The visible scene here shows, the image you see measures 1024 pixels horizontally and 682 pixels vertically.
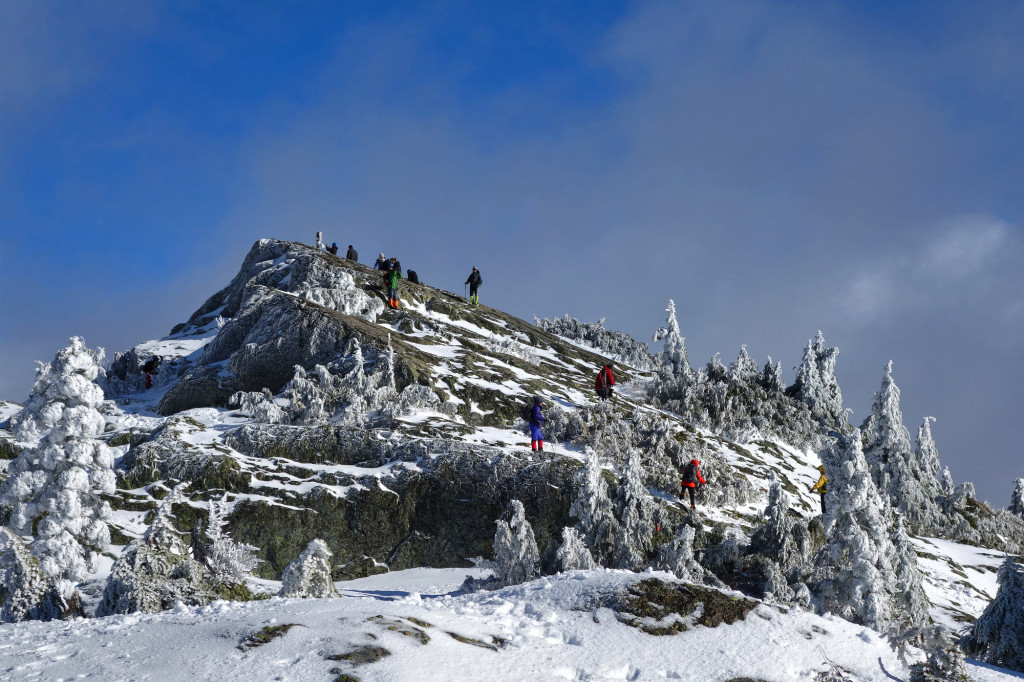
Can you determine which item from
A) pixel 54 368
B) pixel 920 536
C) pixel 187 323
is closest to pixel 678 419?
pixel 920 536

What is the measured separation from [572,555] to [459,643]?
8.26 m

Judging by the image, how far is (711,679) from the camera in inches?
394

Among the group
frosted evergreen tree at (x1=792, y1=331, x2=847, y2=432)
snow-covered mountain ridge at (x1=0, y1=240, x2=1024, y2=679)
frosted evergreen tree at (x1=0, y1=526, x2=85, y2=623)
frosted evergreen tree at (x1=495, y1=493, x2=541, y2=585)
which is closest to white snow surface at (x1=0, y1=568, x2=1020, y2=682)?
frosted evergreen tree at (x1=0, y1=526, x2=85, y2=623)

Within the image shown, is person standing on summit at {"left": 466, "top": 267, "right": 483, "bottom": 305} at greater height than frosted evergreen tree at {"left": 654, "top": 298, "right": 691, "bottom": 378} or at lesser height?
greater

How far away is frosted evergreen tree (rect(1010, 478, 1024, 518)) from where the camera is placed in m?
47.2

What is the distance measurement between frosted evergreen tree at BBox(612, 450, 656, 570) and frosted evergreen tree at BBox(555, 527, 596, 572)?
171 centimetres

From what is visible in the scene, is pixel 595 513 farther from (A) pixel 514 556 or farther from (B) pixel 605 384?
(B) pixel 605 384

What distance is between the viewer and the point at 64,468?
17.3 metres

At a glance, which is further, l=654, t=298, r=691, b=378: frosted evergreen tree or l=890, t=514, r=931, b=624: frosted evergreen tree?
l=654, t=298, r=691, b=378: frosted evergreen tree

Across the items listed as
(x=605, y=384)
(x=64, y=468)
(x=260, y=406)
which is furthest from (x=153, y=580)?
(x=605, y=384)

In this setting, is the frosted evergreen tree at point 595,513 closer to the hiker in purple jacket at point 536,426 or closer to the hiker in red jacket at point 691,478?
the hiker in purple jacket at point 536,426

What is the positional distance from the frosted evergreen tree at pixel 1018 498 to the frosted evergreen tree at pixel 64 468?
5158 centimetres

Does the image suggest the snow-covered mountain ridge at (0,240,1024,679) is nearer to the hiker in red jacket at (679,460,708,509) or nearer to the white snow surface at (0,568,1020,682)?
the hiker in red jacket at (679,460,708,509)

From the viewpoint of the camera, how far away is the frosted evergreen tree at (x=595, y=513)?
19.5 metres
